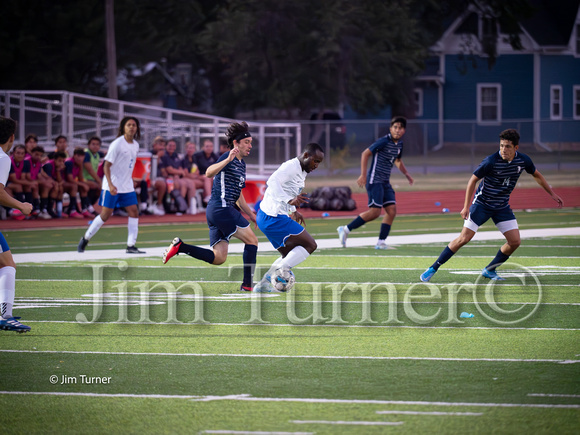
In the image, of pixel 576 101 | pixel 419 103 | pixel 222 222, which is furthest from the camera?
pixel 419 103

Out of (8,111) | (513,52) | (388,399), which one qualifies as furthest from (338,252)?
(513,52)

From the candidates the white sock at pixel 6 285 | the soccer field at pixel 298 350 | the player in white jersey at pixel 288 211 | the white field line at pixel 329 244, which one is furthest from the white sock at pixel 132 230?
the white sock at pixel 6 285

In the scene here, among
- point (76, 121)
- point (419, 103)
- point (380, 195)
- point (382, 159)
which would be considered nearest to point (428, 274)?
point (380, 195)

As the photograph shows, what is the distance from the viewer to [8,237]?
17.8m

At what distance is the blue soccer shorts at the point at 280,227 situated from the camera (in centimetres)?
1002

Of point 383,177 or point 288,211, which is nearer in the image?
point 288,211

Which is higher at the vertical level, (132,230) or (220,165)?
(220,165)

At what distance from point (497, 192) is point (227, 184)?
3340 millimetres

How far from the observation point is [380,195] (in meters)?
14.9

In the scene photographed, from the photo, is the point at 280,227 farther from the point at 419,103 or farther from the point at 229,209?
the point at 419,103

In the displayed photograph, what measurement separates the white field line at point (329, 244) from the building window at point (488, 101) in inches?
1255

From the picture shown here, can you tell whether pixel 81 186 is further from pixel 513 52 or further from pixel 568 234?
pixel 513 52

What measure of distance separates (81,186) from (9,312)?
13.3 m

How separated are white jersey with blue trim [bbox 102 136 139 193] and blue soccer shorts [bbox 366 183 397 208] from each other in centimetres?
394
